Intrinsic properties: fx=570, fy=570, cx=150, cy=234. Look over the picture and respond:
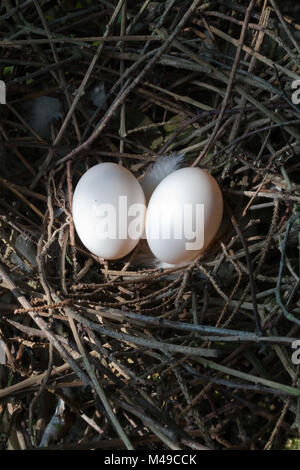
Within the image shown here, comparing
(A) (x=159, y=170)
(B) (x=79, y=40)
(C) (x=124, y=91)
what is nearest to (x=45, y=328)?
(A) (x=159, y=170)

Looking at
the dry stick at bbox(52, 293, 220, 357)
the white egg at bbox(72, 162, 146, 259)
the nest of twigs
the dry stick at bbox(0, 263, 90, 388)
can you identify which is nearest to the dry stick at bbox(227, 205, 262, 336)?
the nest of twigs

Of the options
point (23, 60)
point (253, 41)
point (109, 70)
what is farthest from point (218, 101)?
point (23, 60)

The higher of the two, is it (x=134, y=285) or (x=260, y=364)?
(x=134, y=285)

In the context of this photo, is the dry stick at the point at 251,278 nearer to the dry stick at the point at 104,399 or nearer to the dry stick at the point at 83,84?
the dry stick at the point at 104,399

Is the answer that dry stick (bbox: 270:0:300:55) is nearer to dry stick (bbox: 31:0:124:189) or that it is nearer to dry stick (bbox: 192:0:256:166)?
dry stick (bbox: 192:0:256:166)

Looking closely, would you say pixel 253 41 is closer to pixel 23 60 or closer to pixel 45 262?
pixel 23 60

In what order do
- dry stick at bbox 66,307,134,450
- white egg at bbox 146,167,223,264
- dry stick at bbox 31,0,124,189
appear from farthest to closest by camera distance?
dry stick at bbox 31,0,124,189 → white egg at bbox 146,167,223,264 → dry stick at bbox 66,307,134,450
